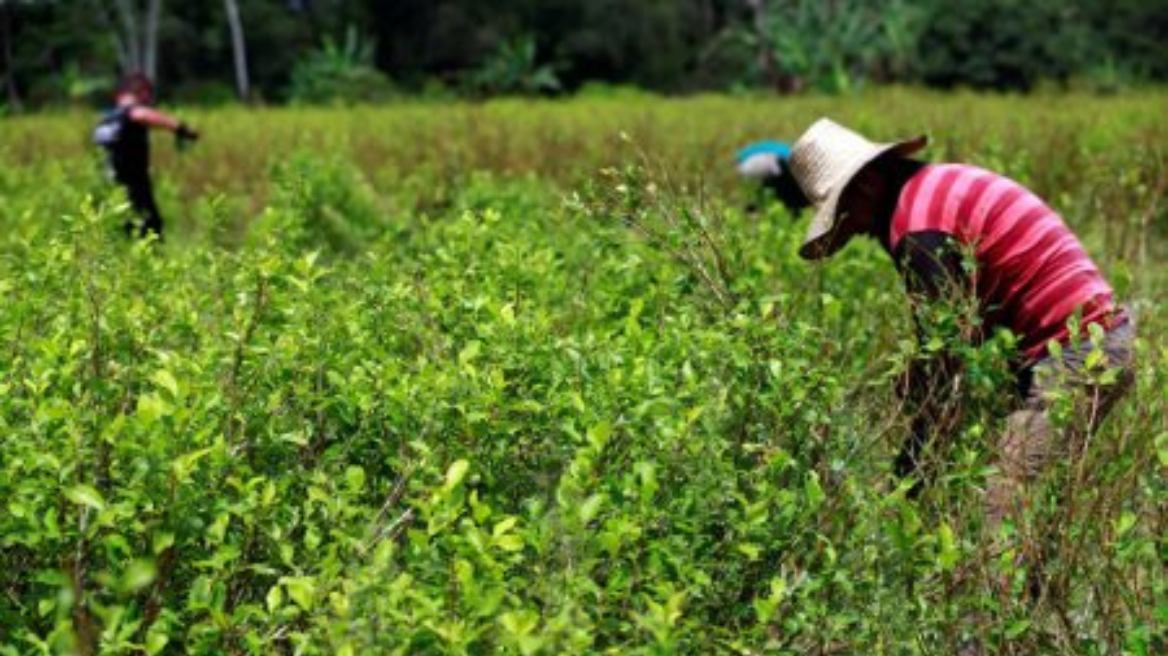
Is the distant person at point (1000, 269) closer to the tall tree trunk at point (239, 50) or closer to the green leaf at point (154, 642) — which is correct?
the green leaf at point (154, 642)

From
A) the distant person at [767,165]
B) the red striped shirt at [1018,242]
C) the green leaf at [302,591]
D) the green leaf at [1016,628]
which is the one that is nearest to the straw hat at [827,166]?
the red striped shirt at [1018,242]

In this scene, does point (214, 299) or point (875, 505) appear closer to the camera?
point (875, 505)

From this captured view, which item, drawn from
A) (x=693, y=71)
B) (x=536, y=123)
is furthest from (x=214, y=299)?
(x=693, y=71)

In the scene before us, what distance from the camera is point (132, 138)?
29.5ft

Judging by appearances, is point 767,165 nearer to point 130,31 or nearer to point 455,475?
point 455,475

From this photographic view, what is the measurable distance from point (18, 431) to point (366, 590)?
0.97 m

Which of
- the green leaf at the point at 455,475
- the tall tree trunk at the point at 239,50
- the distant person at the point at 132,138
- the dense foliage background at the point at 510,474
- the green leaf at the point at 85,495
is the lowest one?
the tall tree trunk at the point at 239,50

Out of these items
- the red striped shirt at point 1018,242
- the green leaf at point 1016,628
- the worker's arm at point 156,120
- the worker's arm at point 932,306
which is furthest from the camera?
the worker's arm at point 156,120

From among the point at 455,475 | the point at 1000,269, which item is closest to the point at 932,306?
the point at 1000,269

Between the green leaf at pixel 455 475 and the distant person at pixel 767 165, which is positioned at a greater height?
the green leaf at pixel 455 475

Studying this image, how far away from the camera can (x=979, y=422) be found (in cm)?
348

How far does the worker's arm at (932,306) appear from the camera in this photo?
3.29 meters

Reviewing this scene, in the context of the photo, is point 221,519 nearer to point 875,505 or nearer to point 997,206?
point 875,505

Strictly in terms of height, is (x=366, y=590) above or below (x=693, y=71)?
above
